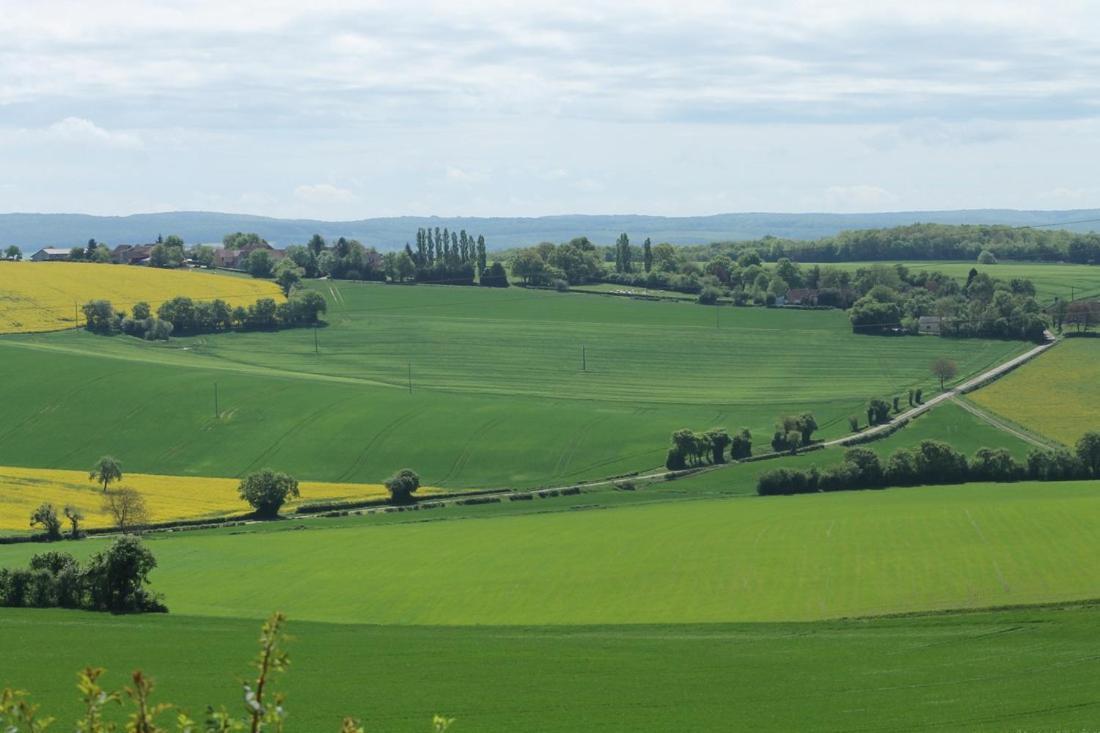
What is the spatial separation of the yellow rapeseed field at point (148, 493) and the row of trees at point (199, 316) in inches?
1832

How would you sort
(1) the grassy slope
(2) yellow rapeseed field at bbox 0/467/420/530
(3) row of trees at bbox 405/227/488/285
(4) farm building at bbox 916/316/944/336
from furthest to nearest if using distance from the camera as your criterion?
(3) row of trees at bbox 405/227/488/285 < (4) farm building at bbox 916/316/944/336 < (2) yellow rapeseed field at bbox 0/467/420/530 < (1) the grassy slope

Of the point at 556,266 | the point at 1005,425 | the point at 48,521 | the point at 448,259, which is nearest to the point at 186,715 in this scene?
the point at 48,521

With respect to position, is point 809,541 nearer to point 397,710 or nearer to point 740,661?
point 740,661

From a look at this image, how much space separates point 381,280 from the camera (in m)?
170

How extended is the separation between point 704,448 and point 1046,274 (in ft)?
306

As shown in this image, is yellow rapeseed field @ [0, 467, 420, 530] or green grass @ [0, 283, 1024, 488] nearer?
yellow rapeseed field @ [0, 467, 420, 530]

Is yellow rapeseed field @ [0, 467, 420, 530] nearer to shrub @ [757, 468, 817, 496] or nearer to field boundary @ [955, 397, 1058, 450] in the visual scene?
shrub @ [757, 468, 817, 496]

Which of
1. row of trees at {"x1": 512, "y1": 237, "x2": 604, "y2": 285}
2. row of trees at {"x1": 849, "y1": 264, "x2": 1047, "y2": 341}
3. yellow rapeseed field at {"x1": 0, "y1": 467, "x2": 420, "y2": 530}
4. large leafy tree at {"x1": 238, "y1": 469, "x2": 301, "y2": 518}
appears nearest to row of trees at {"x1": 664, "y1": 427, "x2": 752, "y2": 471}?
yellow rapeseed field at {"x1": 0, "y1": 467, "x2": 420, "y2": 530}

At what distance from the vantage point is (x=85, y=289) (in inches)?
5846

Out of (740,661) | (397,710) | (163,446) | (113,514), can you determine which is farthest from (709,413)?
(397,710)

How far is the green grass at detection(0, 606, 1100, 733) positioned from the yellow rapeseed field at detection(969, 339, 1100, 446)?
52153 millimetres

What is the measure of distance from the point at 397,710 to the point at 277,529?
129 feet

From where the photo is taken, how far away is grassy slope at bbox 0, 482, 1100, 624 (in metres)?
52.1

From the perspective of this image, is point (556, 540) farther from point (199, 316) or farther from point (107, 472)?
point (199, 316)
